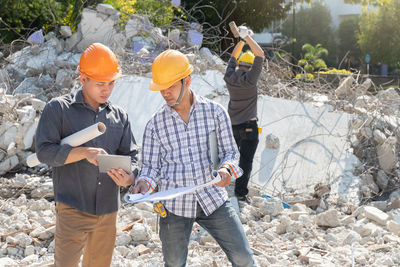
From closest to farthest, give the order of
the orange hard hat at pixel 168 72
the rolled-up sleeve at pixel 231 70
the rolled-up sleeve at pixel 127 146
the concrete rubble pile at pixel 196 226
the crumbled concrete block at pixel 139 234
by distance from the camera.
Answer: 1. the orange hard hat at pixel 168 72
2. the rolled-up sleeve at pixel 127 146
3. the concrete rubble pile at pixel 196 226
4. the crumbled concrete block at pixel 139 234
5. the rolled-up sleeve at pixel 231 70

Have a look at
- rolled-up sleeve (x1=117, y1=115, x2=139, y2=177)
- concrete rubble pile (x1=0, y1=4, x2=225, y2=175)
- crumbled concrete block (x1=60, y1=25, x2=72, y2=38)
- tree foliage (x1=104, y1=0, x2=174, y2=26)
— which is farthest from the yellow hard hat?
crumbled concrete block (x1=60, y1=25, x2=72, y2=38)

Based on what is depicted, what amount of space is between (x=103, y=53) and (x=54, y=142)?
60cm

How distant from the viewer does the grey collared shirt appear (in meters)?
2.65

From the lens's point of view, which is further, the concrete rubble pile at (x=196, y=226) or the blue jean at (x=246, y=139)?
the blue jean at (x=246, y=139)

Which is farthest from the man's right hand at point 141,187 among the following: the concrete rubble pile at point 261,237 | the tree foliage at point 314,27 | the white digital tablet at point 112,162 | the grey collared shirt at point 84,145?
the tree foliage at point 314,27

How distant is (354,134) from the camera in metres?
7.03

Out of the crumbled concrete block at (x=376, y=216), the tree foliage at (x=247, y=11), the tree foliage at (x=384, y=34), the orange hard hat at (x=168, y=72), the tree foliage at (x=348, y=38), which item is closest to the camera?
the orange hard hat at (x=168, y=72)

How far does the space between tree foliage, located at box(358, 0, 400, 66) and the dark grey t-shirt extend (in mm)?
27512

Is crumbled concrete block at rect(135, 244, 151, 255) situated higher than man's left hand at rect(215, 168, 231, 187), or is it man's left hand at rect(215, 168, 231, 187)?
man's left hand at rect(215, 168, 231, 187)

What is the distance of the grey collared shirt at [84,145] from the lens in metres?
2.65

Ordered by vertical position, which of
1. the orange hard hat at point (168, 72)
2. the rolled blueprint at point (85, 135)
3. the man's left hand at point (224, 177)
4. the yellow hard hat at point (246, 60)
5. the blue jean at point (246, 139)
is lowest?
the blue jean at point (246, 139)

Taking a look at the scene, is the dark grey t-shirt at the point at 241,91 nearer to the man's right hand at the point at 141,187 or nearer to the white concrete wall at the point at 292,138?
the white concrete wall at the point at 292,138

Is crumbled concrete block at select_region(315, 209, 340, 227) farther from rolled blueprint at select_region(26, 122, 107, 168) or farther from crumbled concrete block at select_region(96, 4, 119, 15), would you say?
crumbled concrete block at select_region(96, 4, 119, 15)

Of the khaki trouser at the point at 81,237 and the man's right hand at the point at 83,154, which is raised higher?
the man's right hand at the point at 83,154
